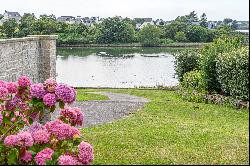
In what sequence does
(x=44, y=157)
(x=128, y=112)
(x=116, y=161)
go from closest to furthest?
→ (x=44, y=157)
(x=116, y=161)
(x=128, y=112)

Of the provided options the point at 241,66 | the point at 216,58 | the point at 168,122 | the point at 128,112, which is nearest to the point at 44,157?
the point at 168,122

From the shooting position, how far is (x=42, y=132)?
269 inches

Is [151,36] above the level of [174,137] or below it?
above

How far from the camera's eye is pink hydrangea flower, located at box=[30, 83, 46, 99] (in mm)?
7477

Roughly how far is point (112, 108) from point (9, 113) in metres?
15.0

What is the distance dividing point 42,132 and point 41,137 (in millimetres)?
81

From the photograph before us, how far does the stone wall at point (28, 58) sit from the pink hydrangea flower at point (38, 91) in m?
6.28

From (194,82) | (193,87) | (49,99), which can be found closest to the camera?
(49,99)

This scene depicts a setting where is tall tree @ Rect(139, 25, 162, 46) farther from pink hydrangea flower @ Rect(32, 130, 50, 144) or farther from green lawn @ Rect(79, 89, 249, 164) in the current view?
pink hydrangea flower @ Rect(32, 130, 50, 144)

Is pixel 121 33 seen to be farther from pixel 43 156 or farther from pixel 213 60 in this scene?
pixel 43 156

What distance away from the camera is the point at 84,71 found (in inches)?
2721

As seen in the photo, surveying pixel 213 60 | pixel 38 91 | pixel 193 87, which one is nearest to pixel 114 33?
pixel 193 87

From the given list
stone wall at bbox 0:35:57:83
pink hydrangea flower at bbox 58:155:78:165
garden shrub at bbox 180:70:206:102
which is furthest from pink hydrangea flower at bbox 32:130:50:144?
garden shrub at bbox 180:70:206:102

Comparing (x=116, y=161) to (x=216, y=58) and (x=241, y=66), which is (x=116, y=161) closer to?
(x=241, y=66)
